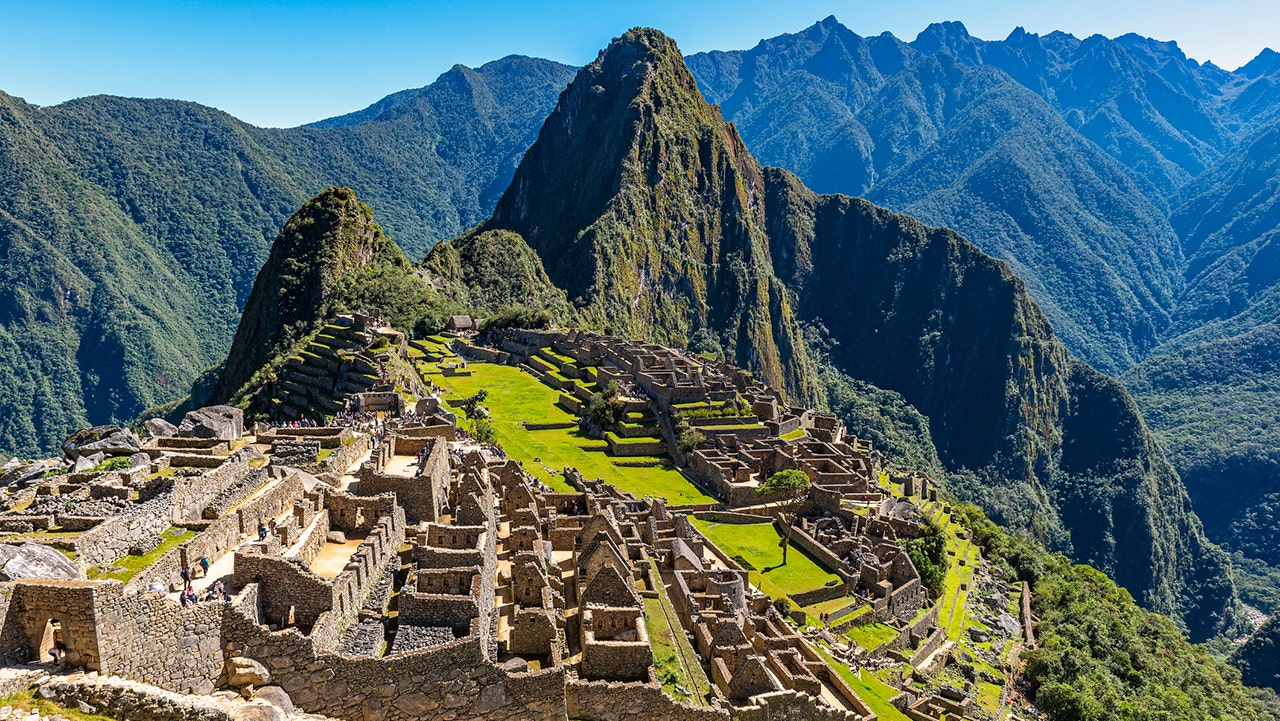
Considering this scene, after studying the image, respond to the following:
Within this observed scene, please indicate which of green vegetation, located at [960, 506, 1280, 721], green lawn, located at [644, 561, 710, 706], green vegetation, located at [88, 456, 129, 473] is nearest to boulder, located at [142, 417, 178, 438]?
green vegetation, located at [88, 456, 129, 473]

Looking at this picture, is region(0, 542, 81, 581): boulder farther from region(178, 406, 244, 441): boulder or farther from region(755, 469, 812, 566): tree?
region(755, 469, 812, 566): tree

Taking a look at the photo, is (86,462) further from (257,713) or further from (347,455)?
(257,713)

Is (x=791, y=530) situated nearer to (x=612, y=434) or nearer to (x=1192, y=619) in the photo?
(x=612, y=434)

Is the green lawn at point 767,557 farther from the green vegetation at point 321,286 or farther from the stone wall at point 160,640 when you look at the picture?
the green vegetation at point 321,286

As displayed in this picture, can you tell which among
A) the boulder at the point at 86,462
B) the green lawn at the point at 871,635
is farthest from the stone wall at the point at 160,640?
the green lawn at the point at 871,635

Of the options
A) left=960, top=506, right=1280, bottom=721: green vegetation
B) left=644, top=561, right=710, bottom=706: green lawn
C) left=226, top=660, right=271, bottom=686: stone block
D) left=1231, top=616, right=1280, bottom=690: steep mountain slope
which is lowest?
left=1231, top=616, right=1280, bottom=690: steep mountain slope

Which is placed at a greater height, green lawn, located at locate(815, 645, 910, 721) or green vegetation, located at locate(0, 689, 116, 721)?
green vegetation, located at locate(0, 689, 116, 721)
